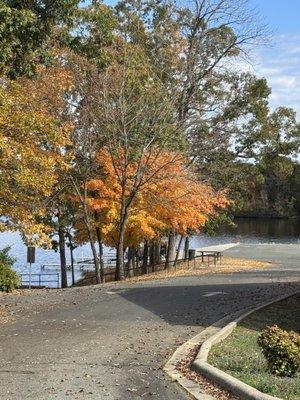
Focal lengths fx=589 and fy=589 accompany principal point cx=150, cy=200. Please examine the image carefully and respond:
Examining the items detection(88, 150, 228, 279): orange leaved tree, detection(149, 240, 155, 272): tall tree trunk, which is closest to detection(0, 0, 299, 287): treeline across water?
detection(88, 150, 228, 279): orange leaved tree

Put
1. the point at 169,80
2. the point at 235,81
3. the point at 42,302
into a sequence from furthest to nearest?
the point at 235,81 < the point at 169,80 < the point at 42,302

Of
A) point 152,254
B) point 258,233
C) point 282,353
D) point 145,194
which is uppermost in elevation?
point 145,194

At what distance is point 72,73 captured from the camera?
2361 centimetres

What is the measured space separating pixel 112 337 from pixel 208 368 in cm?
341

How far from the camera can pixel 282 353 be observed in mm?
7492

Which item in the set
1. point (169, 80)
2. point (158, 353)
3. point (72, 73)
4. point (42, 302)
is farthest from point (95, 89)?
point (158, 353)

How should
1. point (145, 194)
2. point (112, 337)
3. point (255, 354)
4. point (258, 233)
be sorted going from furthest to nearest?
point (258, 233) < point (145, 194) < point (112, 337) < point (255, 354)

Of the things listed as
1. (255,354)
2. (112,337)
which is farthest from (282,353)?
(112,337)

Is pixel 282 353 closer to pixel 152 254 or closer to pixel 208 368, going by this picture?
pixel 208 368

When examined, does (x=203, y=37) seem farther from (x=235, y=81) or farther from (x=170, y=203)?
(x=170, y=203)

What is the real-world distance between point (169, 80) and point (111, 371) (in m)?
21.8

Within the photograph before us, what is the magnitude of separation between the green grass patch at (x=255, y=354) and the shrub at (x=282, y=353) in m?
0.12

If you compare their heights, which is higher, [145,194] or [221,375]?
[145,194]

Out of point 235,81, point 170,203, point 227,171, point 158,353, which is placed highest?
point 235,81
